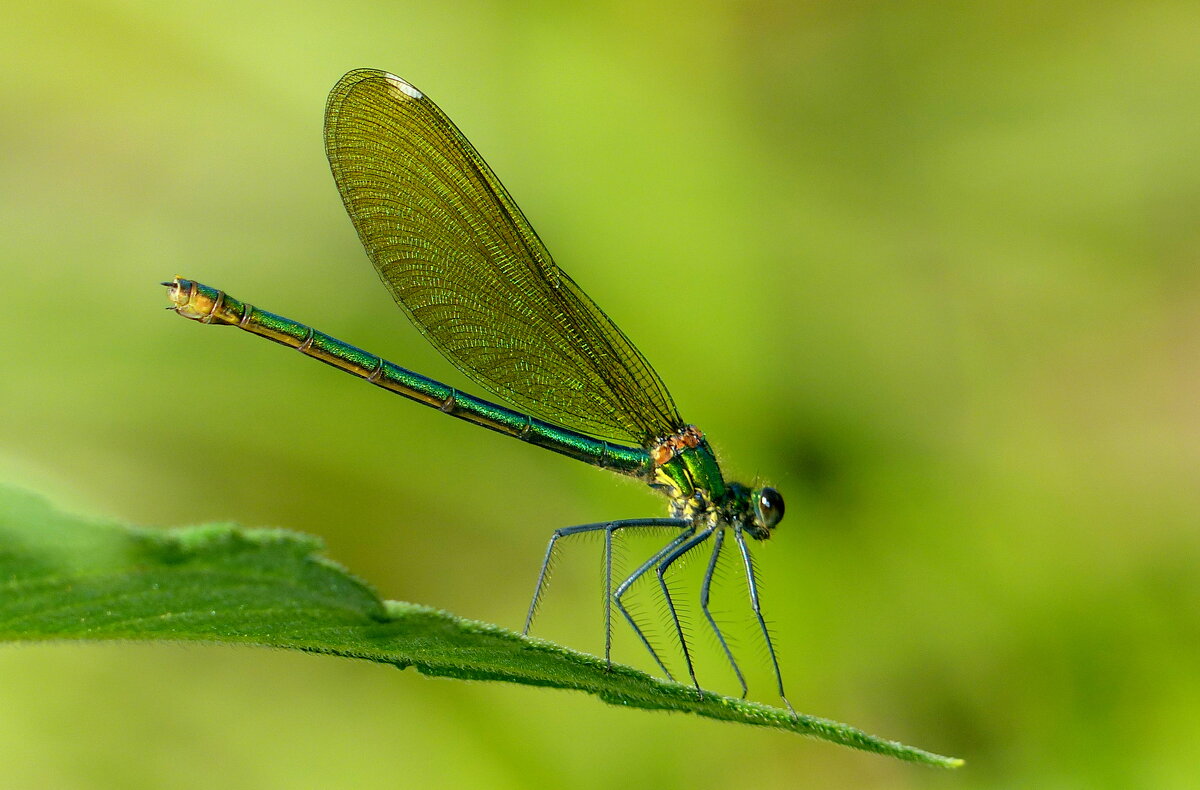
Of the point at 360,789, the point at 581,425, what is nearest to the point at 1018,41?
the point at 581,425

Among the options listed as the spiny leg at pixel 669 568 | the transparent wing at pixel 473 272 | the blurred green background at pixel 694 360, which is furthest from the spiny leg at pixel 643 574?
the blurred green background at pixel 694 360

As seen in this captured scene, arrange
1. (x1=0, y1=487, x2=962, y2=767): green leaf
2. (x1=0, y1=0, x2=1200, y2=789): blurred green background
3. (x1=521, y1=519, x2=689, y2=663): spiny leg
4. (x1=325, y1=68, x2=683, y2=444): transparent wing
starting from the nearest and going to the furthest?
(x1=0, y1=487, x2=962, y2=767): green leaf < (x1=521, y1=519, x2=689, y2=663): spiny leg < (x1=325, y1=68, x2=683, y2=444): transparent wing < (x1=0, y1=0, x2=1200, y2=789): blurred green background

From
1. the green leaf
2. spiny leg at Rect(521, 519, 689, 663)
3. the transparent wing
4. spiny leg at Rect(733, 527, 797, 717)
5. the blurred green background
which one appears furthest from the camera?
the blurred green background

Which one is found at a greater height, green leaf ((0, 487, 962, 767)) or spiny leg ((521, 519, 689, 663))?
spiny leg ((521, 519, 689, 663))

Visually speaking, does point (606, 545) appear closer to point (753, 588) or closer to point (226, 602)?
point (753, 588)

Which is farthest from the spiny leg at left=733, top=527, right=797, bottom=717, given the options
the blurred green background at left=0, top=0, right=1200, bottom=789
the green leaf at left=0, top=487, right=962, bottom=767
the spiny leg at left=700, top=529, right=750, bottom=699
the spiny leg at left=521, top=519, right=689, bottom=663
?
the green leaf at left=0, top=487, right=962, bottom=767

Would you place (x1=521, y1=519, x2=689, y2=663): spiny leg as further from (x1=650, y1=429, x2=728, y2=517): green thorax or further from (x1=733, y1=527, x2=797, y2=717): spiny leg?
(x1=733, y1=527, x2=797, y2=717): spiny leg

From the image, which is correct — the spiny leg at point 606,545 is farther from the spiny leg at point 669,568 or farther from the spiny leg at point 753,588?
the spiny leg at point 753,588

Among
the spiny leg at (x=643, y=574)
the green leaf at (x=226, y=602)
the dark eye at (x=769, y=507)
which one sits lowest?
the green leaf at (x=226, y=602)
